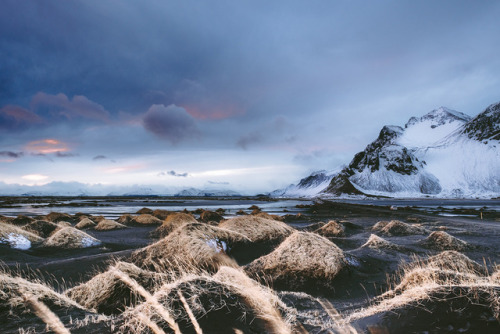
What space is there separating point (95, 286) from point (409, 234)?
18456mm

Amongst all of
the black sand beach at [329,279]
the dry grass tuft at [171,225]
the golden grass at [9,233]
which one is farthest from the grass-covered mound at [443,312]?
the golden grass at [9,233]

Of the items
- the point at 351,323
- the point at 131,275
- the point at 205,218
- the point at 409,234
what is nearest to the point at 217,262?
the point at 131,275

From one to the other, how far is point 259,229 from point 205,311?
455 inches

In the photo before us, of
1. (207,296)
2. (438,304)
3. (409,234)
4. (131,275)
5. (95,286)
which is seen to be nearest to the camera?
(438,304)

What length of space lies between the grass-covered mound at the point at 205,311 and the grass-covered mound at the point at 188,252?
5.66 metres

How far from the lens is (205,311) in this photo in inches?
155

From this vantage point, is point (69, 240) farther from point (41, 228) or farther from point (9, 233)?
point (41, 228)

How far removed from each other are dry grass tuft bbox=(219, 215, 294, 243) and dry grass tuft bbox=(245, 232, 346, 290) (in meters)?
5.16

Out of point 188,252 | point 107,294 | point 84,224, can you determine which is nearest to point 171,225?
point 188,252

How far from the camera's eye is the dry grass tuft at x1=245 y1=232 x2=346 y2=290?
839 centimetres

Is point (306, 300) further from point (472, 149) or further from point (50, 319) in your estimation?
point (472, 149)

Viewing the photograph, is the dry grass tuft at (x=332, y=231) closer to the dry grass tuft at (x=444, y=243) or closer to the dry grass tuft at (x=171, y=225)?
the dry grass tuft at (x=444, y=243)

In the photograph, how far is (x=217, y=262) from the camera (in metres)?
10.7

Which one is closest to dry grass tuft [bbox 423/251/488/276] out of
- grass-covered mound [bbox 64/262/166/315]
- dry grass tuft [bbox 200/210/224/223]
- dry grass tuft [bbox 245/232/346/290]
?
dry grass tuft [bbox 245/232/346/290]
